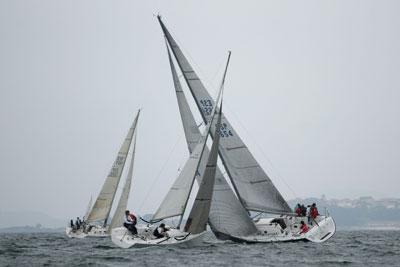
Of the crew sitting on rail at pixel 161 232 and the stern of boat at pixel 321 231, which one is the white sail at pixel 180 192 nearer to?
the crew sitting on rail at pixel 161 232

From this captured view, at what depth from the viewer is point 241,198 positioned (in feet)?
108

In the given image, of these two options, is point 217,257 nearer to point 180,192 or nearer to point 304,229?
point 180,192

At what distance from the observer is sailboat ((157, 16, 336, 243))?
32.1 metres

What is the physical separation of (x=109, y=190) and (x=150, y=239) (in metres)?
21.9

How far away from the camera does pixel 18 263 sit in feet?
78.0

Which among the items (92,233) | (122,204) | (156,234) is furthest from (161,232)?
(92,233)

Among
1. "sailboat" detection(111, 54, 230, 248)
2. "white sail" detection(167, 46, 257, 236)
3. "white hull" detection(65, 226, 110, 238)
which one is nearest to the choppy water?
"sailboat" detection(111, 54, 230, 248)

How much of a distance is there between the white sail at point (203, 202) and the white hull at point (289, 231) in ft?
11.7

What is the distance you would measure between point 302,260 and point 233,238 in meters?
7.89

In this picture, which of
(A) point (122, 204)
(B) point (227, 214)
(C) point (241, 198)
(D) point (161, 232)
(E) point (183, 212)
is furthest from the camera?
(A) point (122, 204)

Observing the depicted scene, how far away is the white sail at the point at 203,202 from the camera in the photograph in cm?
2869

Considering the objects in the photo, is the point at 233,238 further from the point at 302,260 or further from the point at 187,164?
the point at 302,260

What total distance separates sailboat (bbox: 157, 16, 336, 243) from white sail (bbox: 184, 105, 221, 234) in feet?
9.74

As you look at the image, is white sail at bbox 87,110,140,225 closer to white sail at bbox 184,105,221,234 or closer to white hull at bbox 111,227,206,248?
white hull at bbox 111,227,206,248
